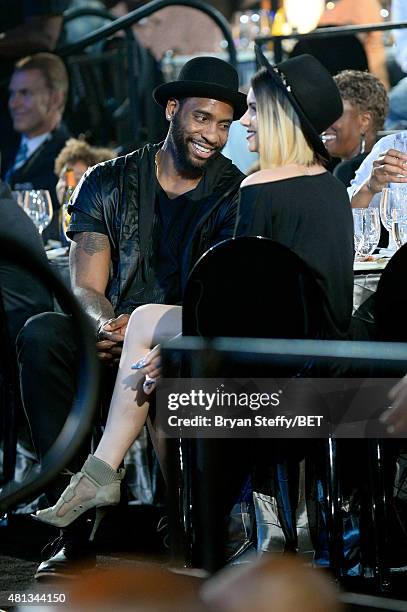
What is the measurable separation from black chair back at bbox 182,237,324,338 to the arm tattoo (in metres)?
1.06

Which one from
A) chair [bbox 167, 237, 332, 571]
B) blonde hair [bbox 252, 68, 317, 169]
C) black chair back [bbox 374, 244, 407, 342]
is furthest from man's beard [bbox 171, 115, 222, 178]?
chair [bbox 167, 237, 332, 571]

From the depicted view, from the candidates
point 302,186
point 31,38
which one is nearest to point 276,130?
point 302,186

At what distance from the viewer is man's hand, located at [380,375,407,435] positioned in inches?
111

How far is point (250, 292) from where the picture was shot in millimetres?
2947

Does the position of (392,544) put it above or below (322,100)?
below

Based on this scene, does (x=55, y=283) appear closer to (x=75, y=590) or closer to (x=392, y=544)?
(x=75, y=590)

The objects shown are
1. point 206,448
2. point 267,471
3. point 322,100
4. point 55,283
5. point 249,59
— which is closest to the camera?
point 55,283

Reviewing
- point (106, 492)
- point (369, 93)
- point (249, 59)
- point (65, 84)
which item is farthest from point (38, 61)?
point (106, 492)

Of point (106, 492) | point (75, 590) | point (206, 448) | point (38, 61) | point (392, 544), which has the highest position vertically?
point (38, 61)

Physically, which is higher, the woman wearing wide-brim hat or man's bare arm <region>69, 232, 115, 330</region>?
the woman wearing wide-brim hat

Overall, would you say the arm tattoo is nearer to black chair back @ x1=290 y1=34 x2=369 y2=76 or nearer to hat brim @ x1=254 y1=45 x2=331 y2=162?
hat brim @ x1=254 y1=45 x2=331 y2=162

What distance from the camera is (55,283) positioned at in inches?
61.6

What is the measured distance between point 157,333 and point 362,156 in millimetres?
2363

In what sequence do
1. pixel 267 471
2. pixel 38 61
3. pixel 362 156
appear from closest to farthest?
pixel 267 471, pixel 362 156, pixel 38 61
